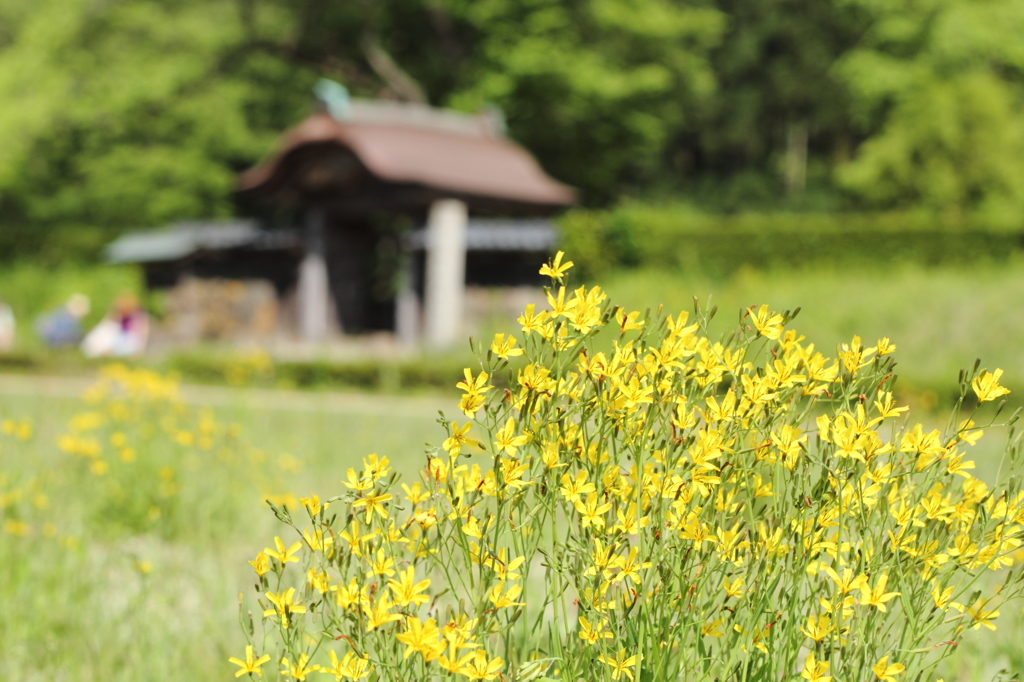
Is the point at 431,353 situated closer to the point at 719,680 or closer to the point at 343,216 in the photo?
the point at 343,216

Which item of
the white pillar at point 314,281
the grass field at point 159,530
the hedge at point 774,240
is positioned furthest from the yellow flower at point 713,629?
the white pillar at point 314,281

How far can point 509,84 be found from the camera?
20703 mm

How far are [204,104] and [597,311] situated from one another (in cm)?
2199

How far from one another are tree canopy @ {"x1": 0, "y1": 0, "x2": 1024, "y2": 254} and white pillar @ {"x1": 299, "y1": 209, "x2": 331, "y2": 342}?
19.9ft

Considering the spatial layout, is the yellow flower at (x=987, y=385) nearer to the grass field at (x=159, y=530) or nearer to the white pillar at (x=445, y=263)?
the grass field at (x=159, y=530)

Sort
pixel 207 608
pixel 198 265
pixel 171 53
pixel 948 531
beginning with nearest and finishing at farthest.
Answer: pixel 948 531, pixel 207 608, pixel 198 265, pixel 171 53

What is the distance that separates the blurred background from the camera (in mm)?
4020

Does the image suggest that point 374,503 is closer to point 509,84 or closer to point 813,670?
point 813,670

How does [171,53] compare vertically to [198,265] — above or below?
above

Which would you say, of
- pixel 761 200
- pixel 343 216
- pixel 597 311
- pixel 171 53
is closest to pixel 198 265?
pixel 343 216

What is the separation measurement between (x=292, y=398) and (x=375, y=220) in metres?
9.32

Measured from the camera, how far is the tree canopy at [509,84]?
18.6 meters

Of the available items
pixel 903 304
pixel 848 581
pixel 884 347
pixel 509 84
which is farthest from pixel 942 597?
pixel 509 84

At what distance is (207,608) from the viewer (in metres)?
3.00
